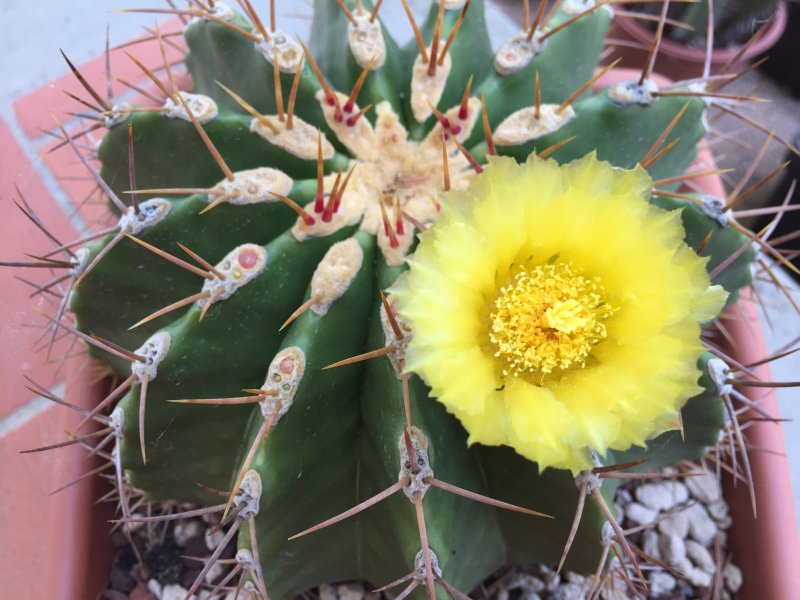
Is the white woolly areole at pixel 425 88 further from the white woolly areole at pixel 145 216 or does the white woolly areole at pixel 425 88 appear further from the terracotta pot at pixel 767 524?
the terracotta pot at pixel 767 524

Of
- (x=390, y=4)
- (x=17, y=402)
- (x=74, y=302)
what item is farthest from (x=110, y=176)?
(x=390, y=4)

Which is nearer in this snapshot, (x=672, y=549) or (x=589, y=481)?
(x=589, y=481)

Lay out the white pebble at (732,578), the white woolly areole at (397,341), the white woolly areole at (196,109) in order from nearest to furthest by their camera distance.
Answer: the white woolly areole at (397,341), the white woolly areole at (196,109), the white pebble at (732,578)

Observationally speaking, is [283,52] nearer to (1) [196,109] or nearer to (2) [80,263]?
(1) [196,109]

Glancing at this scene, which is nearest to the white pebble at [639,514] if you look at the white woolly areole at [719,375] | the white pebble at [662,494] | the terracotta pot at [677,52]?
the white pebble at [662,494]

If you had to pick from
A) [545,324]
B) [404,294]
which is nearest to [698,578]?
[545,324]
